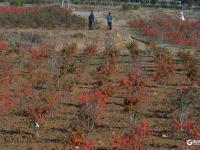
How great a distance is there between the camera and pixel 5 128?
1202 cm

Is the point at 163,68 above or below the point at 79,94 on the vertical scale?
above

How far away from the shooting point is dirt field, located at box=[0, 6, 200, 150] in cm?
1134

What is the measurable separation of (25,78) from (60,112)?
4.48 meters

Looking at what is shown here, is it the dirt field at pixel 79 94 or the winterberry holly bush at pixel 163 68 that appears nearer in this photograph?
the dirt field at pixel 79 94

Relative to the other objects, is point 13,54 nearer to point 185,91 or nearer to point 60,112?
point 60,112

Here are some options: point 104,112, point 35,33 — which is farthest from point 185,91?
point 35,33

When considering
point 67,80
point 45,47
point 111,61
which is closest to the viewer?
point 67,80

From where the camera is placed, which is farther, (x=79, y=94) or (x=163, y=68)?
(x=163, y=68)

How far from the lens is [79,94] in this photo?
15352 millimetres

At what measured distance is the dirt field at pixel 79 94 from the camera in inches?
447

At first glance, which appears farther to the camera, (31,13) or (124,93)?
(31,13)

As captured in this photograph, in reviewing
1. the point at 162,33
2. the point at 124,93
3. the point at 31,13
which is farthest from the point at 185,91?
the point at 31,13

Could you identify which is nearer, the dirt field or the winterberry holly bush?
the dirt field

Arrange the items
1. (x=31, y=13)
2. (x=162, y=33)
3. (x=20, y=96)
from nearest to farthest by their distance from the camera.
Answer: (x=20, y=96), (x=162, y=33), (x=31, y=13)
